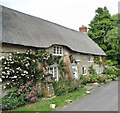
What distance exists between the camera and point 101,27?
137ft

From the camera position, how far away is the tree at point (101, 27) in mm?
41531

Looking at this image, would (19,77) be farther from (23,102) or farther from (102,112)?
(102,112)

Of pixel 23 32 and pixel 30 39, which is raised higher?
pixel 23 32

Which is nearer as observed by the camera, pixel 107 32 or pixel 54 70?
pixel 54 70

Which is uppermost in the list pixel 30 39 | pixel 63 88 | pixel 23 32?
pixel 23 32

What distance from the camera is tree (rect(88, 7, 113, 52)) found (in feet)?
136

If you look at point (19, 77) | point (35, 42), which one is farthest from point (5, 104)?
point (35, 42)

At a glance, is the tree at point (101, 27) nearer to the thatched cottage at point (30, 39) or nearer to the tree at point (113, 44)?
the tree at point (113, 44)

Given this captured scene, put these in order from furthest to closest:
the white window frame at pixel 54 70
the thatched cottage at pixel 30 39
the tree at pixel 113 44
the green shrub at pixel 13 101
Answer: the tree at pixel 113 44 → the white window frame at pixel 54 70 → the thatched cottage at pixel 30 39 → the green shrub at pixel 13 101

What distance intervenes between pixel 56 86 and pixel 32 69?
7.93 feet

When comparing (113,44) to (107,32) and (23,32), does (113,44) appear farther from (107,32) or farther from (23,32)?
(23,32)

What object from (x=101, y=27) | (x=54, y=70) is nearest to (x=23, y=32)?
(x=54, y=70)

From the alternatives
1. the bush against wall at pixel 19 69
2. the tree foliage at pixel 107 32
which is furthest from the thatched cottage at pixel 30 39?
the tree foliage at pixel 107 32

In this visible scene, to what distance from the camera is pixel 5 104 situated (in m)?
12.5
